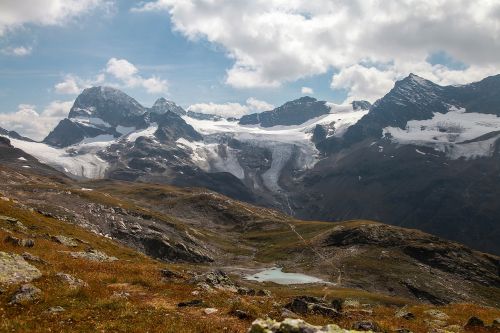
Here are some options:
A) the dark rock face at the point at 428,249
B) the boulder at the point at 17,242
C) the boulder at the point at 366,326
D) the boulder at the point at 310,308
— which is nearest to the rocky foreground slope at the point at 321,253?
the dark rock face at the point at 428,249

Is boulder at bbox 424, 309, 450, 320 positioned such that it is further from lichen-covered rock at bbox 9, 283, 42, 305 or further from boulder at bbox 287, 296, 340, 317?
lichen-covered rock at bbox 9, 283, 42, 305

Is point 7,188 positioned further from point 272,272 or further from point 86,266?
point 86,266

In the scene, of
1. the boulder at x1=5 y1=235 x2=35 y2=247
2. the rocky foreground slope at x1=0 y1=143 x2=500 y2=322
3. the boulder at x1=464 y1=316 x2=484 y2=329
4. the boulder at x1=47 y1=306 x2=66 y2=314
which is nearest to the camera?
the boulder at x1=47 y1=306 x2=66 y2=314

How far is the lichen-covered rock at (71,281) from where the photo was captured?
88.4ft

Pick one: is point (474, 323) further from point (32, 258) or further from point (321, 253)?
point (321, 253)

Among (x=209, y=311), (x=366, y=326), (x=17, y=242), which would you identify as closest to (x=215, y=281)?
(x=209, y=311)

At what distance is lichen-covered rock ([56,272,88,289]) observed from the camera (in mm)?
26945

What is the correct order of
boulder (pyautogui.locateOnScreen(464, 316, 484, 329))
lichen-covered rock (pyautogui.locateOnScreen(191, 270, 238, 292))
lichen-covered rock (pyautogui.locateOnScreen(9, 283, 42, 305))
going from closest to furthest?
1. lichen-covered rock (pyautogui.locateOnScreen(9, 283, 42, 305))
2. boulder (pyautogui.locateOnScreen(464, 316, 484, 329))
3. lichen-covered rock (pyautogui.locateOnScreen(191, 270, 238, 292))

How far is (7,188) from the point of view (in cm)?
15888

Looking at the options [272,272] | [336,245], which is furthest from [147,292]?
[336,245]

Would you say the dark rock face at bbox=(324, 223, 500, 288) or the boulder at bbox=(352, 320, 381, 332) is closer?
the boulder at bbox=(352, 320, 381, 332)

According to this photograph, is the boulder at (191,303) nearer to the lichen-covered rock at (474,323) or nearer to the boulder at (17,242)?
the boulder at (17,242)

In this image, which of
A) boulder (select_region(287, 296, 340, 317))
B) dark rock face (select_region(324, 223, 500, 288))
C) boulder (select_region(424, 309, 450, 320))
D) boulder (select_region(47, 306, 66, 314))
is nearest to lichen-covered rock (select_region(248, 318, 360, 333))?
boulder (select_region(47, 306, 66, 314))

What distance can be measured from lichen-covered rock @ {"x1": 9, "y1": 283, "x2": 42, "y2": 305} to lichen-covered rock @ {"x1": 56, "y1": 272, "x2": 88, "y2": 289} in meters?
2.49
